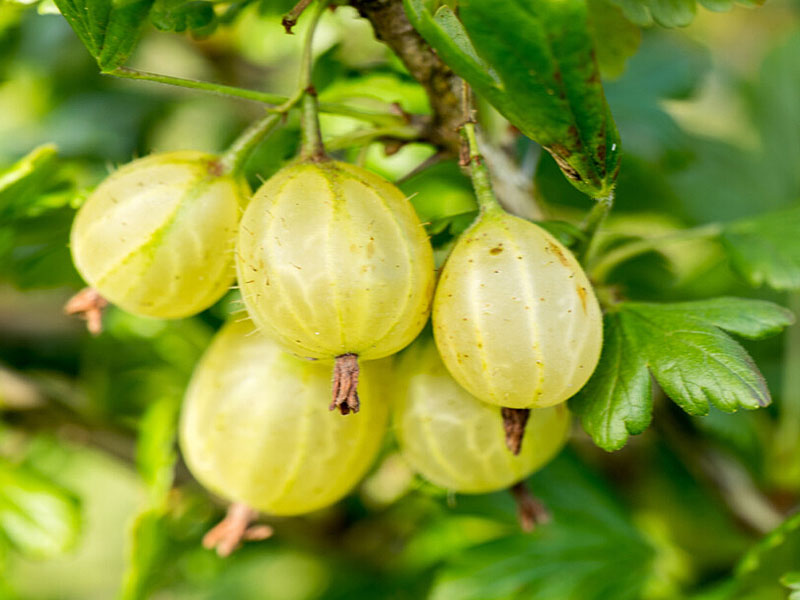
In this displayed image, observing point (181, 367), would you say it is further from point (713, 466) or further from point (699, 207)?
point (699, 207)

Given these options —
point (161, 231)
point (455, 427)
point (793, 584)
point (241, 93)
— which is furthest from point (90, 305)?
point (793, 584)

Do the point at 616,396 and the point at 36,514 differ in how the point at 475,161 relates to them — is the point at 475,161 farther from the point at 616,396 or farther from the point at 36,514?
the point at 36,514

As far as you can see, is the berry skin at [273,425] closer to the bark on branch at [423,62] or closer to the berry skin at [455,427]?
the berry skin at [455,427]

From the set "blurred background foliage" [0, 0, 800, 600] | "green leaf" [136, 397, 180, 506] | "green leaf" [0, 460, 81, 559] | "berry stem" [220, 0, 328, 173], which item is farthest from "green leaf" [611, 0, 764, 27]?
"green leaf" [0, 460, 81, 559]

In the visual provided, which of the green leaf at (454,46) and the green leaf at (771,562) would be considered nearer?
the green leaf at (454,46)

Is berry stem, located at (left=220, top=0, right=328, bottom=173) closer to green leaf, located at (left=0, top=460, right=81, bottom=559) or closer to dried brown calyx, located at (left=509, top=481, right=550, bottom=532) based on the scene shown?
dried brown calyx, located at (left=509, top=481, right=550, bottom=532)

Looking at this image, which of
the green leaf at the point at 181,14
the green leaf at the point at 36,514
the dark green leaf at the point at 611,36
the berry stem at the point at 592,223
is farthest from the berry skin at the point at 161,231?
the green leaf at the point at 36,514
